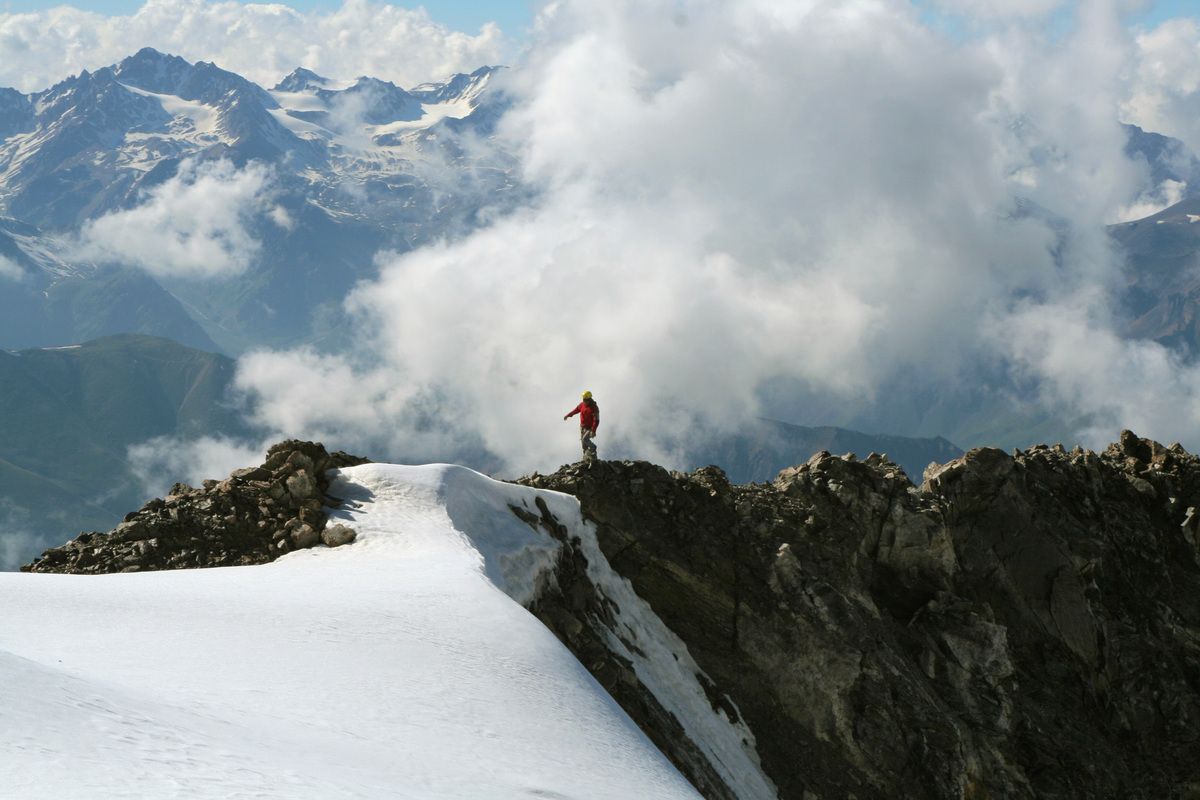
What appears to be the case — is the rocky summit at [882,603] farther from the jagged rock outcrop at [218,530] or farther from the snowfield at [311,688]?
the snowfield at [311,688]

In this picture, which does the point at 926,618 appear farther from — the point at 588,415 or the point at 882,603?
the point at 588,415

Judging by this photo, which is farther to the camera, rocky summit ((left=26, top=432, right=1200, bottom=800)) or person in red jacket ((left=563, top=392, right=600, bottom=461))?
person in red jacket ((left=563, top=392, right=600, bottom=461))

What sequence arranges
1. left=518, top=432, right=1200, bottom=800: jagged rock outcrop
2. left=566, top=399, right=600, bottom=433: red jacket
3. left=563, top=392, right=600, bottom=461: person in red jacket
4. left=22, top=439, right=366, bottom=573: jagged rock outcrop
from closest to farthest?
1. left=22, top=439, right=366, bottom=573: jagged rock outcrop
2. left=518, top=432, right=1200, bottom=800: jagged rock outcrop
3. left=563, top=392, right=600, bottom=461: person in red jacket
4. left=566, top=399, right=600, bottom=433: red jacket

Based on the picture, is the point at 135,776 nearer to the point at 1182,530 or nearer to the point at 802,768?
the point at 802,768

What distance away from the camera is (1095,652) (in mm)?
43562

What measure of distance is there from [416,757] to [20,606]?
9.97m

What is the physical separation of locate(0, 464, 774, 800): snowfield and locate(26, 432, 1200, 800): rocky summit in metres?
4.45

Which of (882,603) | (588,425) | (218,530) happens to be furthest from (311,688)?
(882,603)

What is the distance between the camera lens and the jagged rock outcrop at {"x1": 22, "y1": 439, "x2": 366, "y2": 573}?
27.2m

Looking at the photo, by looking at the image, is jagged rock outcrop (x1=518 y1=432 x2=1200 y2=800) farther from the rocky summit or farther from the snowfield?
the snowfield

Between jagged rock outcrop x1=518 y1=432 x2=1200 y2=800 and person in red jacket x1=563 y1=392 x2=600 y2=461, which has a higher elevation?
person in red jacket x1=563 y1=392 x2=600 y2=461

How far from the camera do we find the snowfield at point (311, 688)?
9344 millimetres

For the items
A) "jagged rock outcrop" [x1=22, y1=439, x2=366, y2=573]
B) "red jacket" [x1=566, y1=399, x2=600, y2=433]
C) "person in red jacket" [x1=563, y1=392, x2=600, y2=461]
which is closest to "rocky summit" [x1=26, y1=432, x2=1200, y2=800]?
"jagged rock outcrop" [x1=22, y1=439, x2=366, y2=573]

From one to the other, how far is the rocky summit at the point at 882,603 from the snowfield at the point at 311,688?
4446 millimetres
